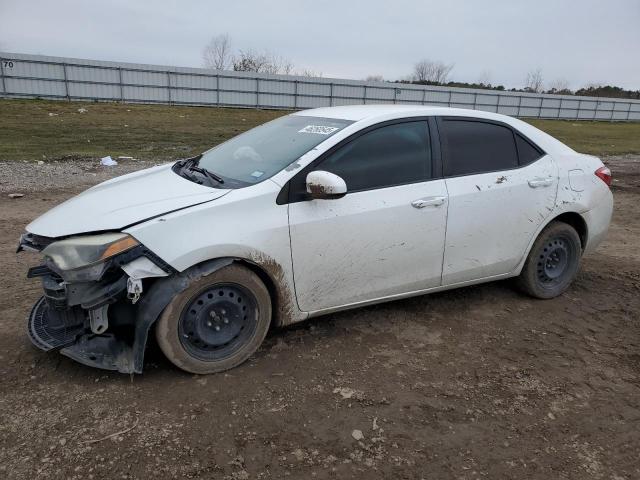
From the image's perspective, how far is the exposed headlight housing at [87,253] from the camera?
9.18 feet

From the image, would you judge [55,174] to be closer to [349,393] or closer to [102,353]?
[102,353]

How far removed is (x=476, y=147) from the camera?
13.2 feet

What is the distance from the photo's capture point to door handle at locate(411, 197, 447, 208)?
3.61 metres

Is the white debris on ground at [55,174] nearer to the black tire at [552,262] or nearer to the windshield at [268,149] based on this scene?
the windshield at [268,149]

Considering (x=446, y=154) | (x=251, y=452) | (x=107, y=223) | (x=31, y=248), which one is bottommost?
(x=251, y=452)

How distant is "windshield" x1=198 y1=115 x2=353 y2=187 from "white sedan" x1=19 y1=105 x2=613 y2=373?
0.06 feet

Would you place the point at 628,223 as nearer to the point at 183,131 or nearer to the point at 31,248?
the point at 31,248

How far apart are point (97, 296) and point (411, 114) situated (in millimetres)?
2513

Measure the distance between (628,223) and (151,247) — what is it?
23.7 feet

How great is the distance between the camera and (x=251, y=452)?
8.36 feet

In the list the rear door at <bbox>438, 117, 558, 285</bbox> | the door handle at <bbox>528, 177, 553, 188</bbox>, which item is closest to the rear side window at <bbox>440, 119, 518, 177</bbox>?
the rear door at <bbox>438, 117, 558, 285</bbox>

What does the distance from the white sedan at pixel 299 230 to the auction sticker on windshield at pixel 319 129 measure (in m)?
0.02

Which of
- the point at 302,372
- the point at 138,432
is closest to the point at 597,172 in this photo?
the point at 302,372

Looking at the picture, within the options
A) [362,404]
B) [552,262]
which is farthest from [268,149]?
[552,262]
